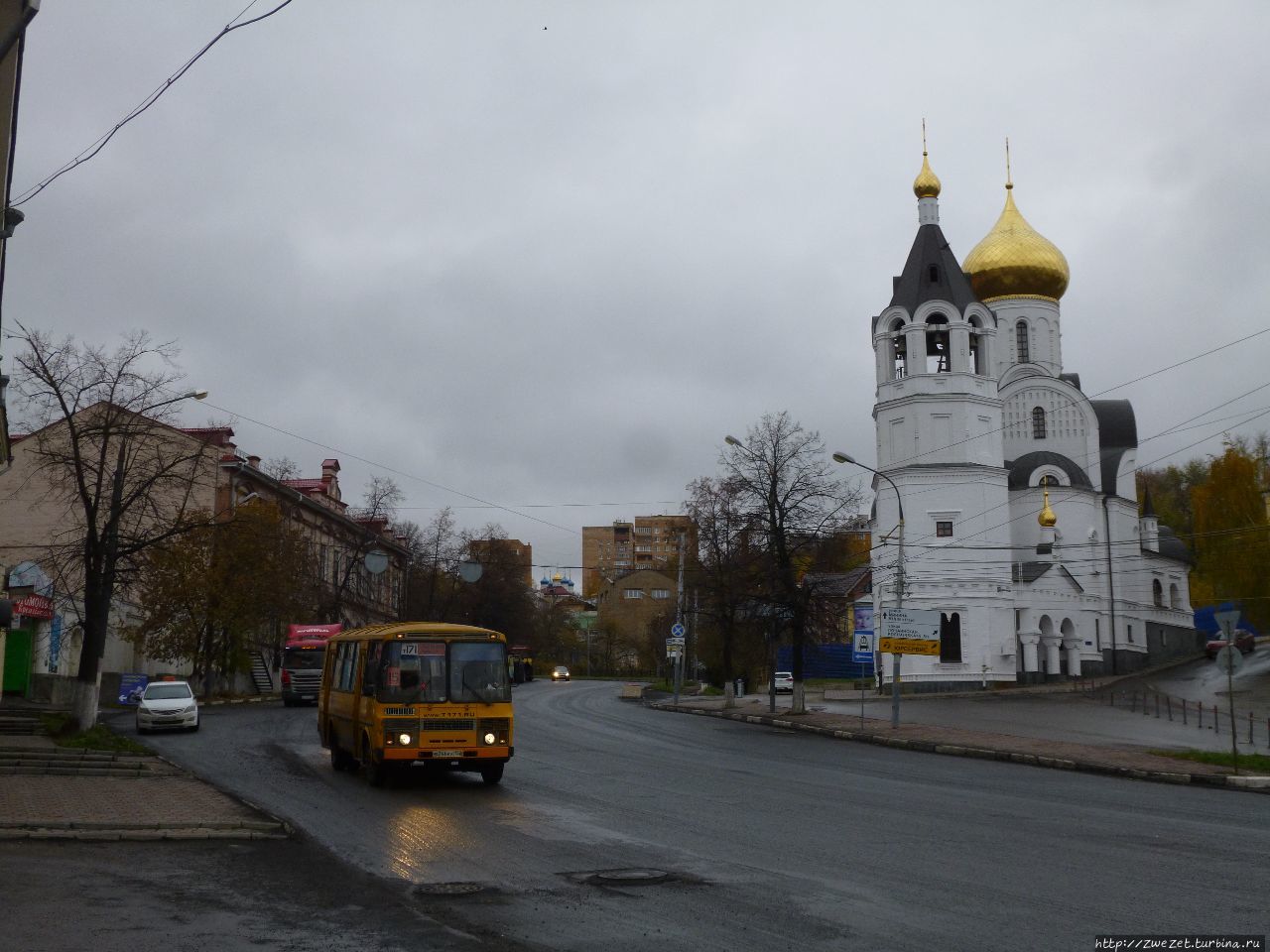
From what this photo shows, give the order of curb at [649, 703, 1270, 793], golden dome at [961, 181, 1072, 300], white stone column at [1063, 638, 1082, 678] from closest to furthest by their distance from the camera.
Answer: curb at [649, 703, 1270, 793] → white stone column at [1063, 638, 1082, 678] → golden dome at [961, 181, 1072, 300]

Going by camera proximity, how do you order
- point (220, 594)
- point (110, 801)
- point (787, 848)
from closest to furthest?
point (787, 848) < point (110, 801) < point (220, 594)

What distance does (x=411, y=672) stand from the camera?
18484mm

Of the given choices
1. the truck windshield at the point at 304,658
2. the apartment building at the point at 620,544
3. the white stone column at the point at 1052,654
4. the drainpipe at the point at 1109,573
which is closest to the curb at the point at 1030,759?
the truck windshield at the point at 304,658

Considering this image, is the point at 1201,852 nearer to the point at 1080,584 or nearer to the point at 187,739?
the point at 187,739

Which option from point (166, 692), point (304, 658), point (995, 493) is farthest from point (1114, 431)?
point (166, 692)

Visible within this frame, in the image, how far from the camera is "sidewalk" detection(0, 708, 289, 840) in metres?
12.8

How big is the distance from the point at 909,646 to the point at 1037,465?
109 feet

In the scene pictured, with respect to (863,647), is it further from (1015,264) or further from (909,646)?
(1015,264)

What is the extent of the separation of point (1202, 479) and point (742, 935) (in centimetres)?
9677

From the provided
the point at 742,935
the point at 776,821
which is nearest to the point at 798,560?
the point at 776,821

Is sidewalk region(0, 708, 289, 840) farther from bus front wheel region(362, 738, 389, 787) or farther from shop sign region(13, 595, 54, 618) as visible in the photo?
shop sign region(13, 595, 54, 618)

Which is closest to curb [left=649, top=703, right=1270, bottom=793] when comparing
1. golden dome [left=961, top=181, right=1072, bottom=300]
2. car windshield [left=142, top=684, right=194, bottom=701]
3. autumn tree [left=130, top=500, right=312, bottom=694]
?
car windshield [left=142, top=684, right=194, bottom=701]

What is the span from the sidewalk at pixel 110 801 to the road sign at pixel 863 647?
21.4 m

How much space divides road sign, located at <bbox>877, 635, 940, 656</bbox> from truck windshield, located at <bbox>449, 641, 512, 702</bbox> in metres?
18.5
